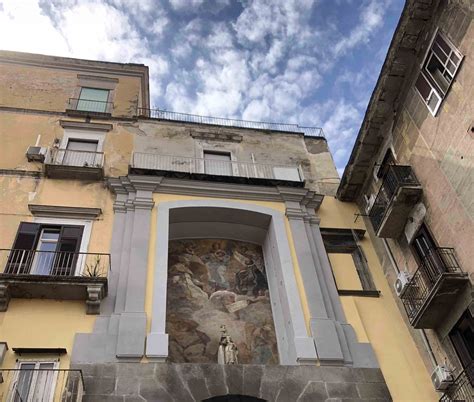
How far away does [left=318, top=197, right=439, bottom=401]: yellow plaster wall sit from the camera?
1203 centimetres

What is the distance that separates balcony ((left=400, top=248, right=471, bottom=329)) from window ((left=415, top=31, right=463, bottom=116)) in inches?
153

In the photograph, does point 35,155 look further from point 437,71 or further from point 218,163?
point 437,71

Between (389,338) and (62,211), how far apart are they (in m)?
9.84

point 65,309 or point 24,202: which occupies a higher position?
point 24,202

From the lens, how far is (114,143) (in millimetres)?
17844

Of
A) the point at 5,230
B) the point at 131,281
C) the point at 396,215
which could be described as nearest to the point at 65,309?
the point at 131,281

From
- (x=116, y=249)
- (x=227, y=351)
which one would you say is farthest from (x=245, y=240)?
(x=227, y=351)

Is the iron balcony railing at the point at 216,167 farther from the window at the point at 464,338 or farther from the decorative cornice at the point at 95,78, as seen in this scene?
the window at the point at 464,338

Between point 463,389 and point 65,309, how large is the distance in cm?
949

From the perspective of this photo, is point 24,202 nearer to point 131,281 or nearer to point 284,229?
point 131,281

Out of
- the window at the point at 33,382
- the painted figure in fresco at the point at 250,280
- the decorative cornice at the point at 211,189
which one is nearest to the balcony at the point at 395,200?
the decorative cornice at the point at 211,189

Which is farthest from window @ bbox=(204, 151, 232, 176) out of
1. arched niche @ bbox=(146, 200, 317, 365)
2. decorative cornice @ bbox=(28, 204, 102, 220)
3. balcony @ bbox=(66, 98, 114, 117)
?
decorative cornice @ bbox=(28, 204, 102, 220)

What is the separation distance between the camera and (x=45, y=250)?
13.4m

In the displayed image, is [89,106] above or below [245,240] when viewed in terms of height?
above
